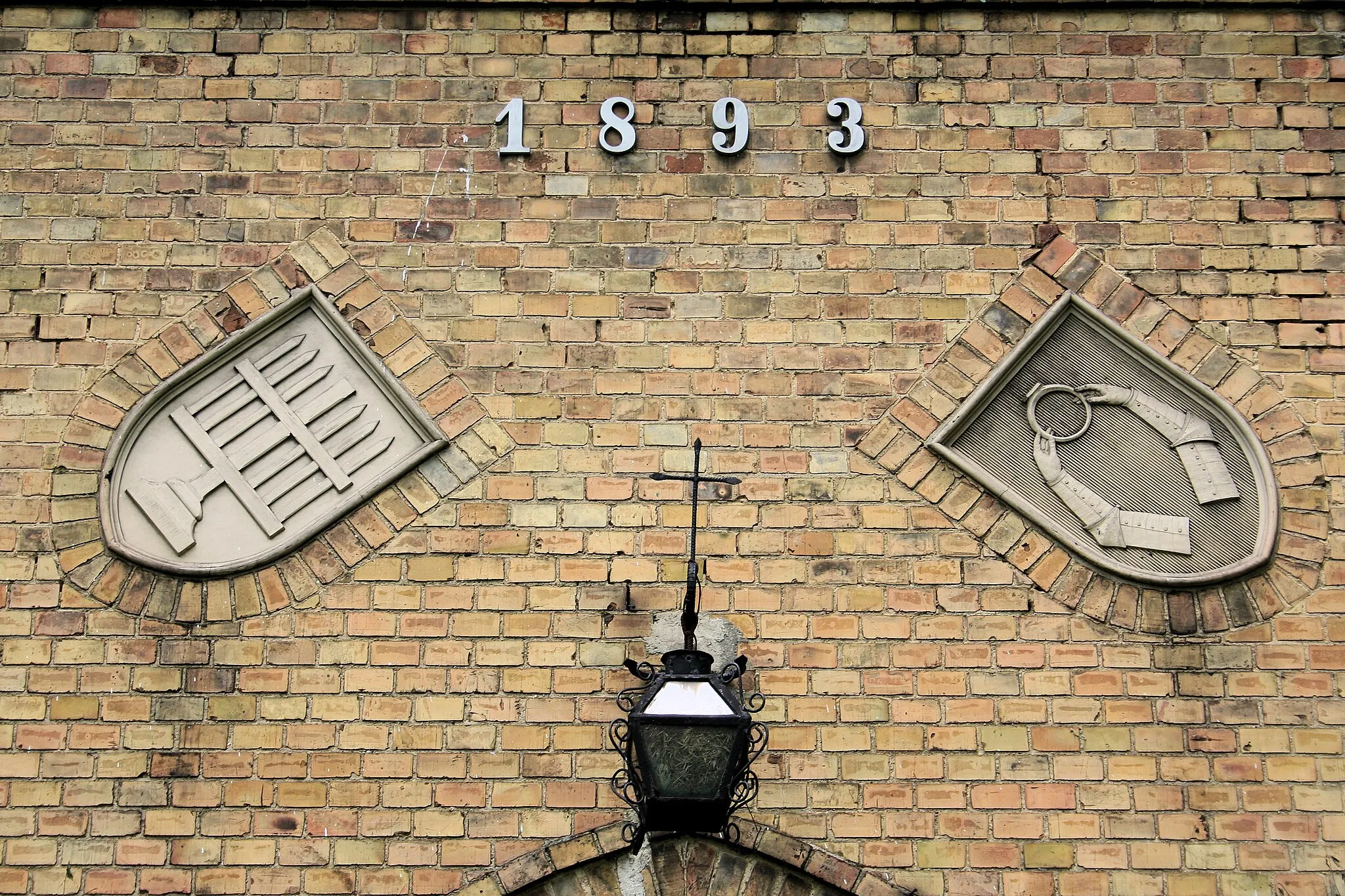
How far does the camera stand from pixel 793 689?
16.8 feet

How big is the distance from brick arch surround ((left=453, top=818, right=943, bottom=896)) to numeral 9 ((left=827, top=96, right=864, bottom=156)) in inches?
98.9

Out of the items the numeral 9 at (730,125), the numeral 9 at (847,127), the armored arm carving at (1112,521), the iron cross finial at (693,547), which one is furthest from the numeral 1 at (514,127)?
the armored arm carving at (1112,521)

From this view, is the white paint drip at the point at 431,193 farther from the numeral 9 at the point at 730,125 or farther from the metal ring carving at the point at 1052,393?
the metal ring carving at the point at 1052,393

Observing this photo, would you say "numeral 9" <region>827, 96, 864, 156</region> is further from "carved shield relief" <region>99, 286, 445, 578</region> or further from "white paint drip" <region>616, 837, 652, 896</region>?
"white paint drip" <region>616, 837, 652, 896</region>

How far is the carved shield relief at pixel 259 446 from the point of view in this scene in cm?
527

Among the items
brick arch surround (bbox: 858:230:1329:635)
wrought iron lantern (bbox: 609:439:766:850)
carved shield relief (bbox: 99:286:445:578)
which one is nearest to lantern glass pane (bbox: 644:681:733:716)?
wrought iron lantern (bbox: 609:439:766:850)

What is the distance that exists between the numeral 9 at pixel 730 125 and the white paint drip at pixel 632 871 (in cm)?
257

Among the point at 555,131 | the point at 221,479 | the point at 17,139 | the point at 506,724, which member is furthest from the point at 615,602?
the point at 17,139

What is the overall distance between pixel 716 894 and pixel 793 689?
72 centimetres

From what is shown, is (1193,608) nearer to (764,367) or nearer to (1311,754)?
(1311,754)

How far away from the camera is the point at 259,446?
5383 millimetres

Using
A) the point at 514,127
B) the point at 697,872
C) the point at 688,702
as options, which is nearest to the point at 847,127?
the point at 514,127

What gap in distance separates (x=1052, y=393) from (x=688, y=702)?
198 centimetres

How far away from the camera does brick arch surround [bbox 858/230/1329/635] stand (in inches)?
205
